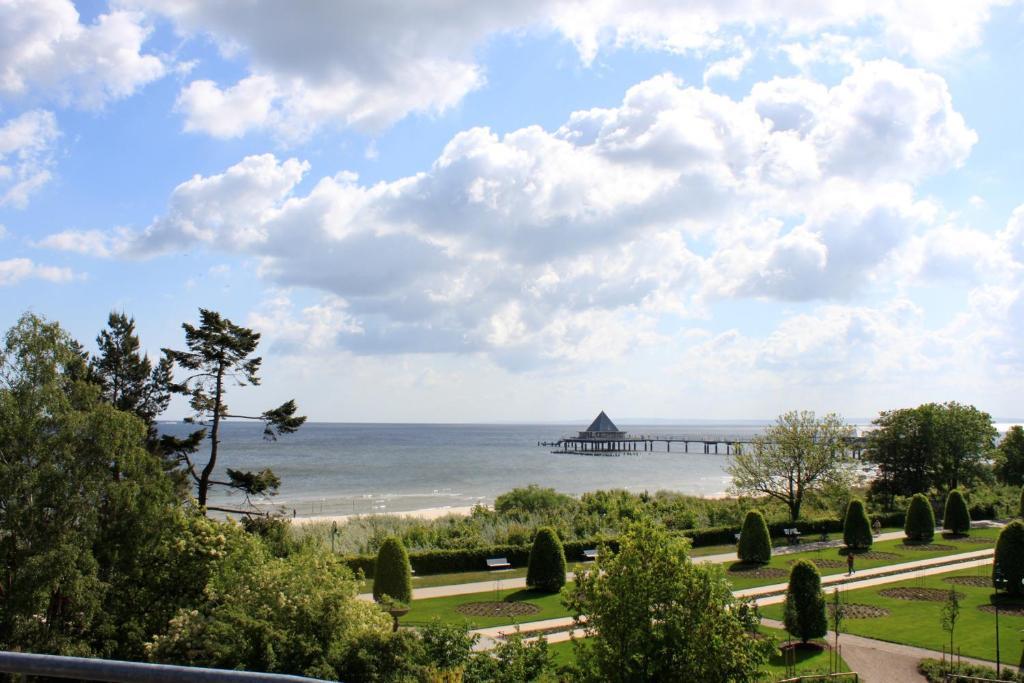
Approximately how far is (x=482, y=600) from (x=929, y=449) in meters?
34.2

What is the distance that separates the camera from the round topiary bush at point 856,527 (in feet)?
103

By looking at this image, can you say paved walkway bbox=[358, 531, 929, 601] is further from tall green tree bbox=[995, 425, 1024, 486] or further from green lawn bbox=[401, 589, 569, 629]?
tall green tree bbox=[995, 425, 1024, 486]

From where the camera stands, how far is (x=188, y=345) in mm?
27078

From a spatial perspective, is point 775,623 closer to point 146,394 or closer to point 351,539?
point 351,539

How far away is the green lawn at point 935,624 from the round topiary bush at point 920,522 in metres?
9.83

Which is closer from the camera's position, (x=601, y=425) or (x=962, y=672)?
(x=962, y=672)

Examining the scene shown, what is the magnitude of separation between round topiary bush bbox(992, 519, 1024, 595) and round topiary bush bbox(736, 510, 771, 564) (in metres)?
7.66

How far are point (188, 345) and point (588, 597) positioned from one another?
2070cm

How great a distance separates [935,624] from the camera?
1997 centimetres

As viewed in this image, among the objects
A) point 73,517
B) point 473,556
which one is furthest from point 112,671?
point 473,556

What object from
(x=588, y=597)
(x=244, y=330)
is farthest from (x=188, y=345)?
(x=588, y=597)

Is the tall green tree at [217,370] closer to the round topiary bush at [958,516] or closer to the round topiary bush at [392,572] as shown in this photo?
the round topiary bush at [392,572]

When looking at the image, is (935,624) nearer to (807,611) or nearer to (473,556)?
(807,611)

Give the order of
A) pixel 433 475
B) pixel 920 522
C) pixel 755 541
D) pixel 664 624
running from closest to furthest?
1. pixel 664 624
2. pixel 755 541
3. pixel 920 522
4. pixel 433 475
